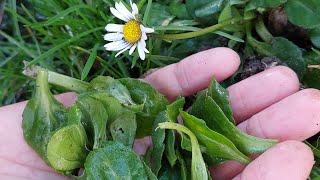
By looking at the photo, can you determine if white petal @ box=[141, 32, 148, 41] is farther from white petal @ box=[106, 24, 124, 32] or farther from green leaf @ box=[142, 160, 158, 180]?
green leaf @ box=[142, 160, 158, 180]

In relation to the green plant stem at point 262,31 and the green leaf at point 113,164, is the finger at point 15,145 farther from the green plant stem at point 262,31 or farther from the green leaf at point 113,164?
the green plant stem at point 262,31

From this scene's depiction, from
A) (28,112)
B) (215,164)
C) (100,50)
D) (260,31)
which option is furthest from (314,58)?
(28,112)

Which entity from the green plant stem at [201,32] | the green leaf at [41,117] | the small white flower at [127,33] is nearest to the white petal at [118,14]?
the small white flower at [127,33]

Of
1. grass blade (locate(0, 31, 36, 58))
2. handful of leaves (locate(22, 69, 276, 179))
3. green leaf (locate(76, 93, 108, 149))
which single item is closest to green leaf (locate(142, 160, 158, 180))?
handful of leaves (locate(22, 69, 276, 179))

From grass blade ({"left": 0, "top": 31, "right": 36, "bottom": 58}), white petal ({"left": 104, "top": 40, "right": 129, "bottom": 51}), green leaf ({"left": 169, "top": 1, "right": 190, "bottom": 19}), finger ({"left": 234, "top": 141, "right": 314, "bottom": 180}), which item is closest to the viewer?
finger ({"left": 234, "top": 141, "right": 314, "bottom": 180})

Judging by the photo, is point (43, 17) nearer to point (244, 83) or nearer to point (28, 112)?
point (28, 112)
